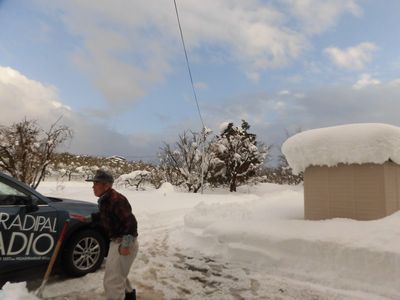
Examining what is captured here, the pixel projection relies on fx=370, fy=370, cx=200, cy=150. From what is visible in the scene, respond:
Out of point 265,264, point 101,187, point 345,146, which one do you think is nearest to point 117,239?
point 101,187

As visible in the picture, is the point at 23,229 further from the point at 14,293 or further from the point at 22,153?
the point at 22,153

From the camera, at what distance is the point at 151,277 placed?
18.3ft

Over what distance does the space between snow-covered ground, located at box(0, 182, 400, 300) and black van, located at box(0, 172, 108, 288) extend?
0.96 ft

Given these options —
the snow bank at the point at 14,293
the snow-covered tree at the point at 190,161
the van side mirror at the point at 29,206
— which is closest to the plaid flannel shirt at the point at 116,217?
the snow bank at the point at 14,293

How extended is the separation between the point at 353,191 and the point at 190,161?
44.8 ft

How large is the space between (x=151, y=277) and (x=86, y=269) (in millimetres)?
960

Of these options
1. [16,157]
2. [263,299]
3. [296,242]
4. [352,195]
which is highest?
[16,157]

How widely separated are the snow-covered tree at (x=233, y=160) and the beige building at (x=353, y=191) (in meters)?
12.8

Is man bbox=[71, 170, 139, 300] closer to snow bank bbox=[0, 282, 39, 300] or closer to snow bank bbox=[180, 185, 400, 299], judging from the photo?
snow bank bbox=[0, 282, 39, 300]

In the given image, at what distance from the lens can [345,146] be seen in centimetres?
735

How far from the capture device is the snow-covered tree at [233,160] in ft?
69.4

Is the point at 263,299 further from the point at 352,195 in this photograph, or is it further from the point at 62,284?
the point at 352,195

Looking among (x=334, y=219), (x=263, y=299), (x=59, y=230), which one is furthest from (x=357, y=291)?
(x=59, y=230)

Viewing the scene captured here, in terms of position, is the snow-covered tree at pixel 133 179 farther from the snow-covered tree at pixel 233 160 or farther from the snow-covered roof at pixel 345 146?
the snow-covered roof at pixel 345 146
